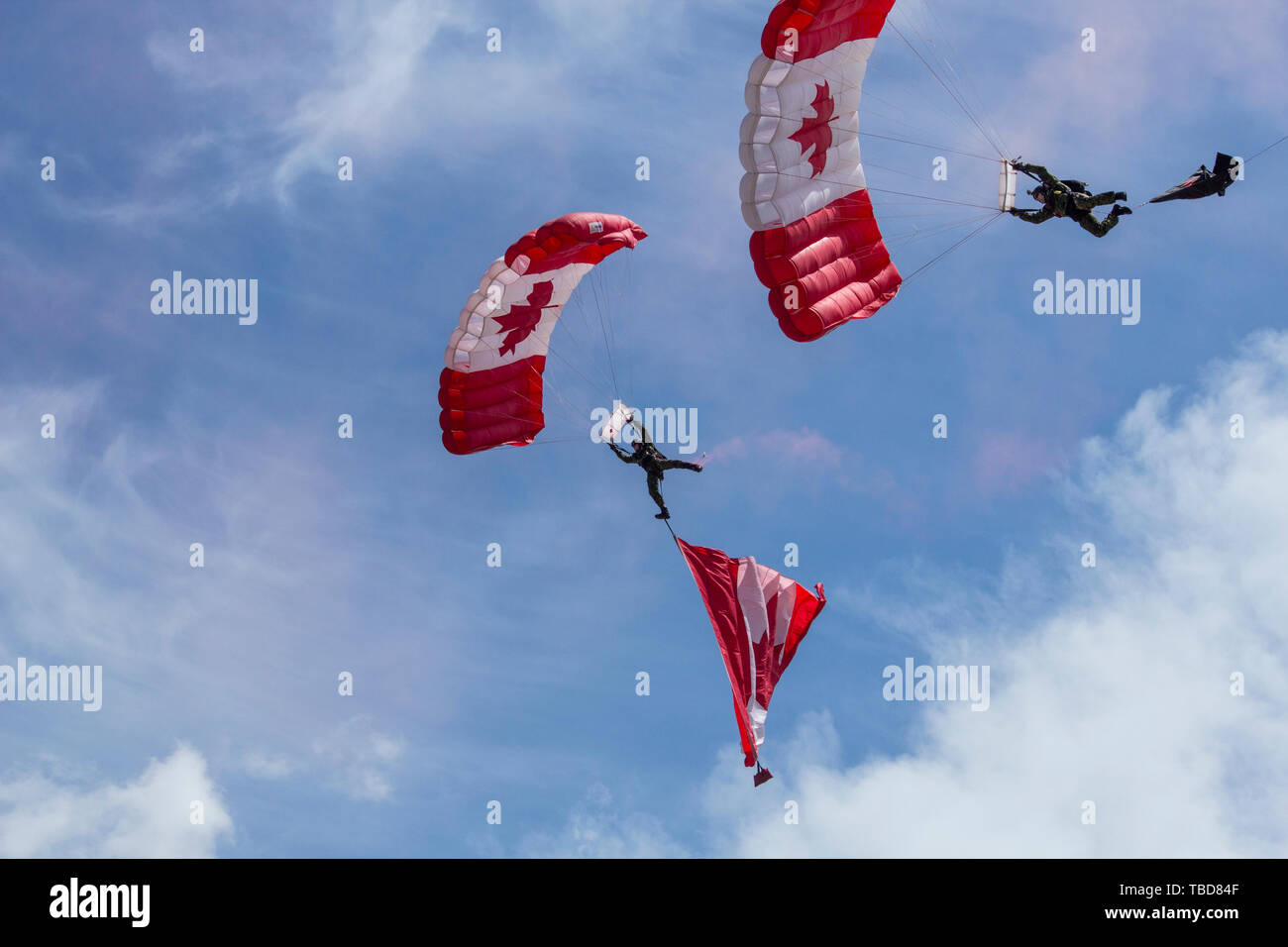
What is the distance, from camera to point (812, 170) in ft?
77.5

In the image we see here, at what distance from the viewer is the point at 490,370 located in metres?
28.8

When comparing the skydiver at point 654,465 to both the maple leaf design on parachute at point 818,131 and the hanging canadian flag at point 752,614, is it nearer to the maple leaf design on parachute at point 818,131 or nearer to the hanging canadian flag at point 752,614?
the hanging canadian flag at point 752,614

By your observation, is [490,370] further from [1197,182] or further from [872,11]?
[1197,182]

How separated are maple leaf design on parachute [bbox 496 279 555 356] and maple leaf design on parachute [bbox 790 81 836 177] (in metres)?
7.33

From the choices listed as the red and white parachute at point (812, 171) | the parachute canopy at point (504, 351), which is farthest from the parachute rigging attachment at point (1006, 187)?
the parachute canopy at point (504, 351)

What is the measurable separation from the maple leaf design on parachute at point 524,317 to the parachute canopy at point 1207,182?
13.0 m

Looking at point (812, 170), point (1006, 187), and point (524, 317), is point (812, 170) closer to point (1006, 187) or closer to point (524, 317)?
point (1006, 187)

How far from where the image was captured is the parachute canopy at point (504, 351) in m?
26.4


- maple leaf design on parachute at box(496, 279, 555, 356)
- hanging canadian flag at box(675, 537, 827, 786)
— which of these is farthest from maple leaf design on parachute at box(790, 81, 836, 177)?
hanging canadian flag at box(675, 537, 827, 786)

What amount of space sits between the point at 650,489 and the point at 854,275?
18.9 feet

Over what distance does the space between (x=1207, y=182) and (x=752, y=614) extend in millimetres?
11826

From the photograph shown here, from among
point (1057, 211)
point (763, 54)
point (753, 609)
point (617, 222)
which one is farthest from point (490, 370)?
point (1057, 211)

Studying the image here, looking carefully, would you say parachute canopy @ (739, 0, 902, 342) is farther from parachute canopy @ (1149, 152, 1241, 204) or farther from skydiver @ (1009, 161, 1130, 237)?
parachute canopy @ (1149, 152, 1241, 204)
